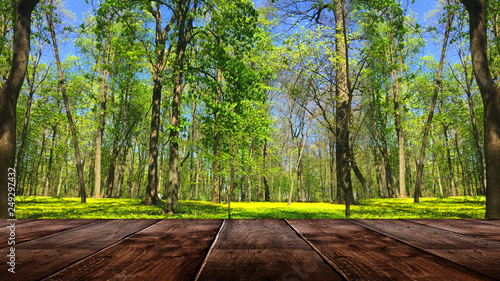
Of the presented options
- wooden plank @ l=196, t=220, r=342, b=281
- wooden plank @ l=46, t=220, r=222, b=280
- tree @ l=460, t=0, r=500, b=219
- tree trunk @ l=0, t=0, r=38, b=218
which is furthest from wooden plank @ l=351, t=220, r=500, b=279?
tree trunk @ l=0, t=0, r=38, b=218

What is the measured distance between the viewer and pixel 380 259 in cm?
108

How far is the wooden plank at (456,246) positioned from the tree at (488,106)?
5751 mm

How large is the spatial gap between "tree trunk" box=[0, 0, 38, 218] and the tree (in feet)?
34.5

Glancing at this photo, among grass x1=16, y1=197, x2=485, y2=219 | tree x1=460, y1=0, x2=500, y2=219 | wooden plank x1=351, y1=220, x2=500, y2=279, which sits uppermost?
tree x1=460, y1=0, x2=500, y2=219

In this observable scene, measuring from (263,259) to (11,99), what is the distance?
7427 millimetres

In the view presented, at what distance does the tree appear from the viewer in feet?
19.0

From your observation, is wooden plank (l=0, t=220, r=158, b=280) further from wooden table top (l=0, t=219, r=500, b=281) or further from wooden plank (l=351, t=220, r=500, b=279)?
wooden plank (l=351, t=220, r=500, b=279)

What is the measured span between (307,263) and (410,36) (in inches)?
1061

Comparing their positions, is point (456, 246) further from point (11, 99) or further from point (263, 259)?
point (11, 99)

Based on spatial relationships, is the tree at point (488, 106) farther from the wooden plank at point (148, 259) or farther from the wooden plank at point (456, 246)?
the wooden plank at point (148, 259)

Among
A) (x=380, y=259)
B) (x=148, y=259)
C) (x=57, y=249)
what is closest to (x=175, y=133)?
(x=57, y=249)

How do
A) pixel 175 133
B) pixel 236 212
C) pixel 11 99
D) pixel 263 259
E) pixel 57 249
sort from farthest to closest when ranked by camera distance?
pixel 236 212
pixel 175 133
pixel 11 99
pixel 57 249
pixel 263 259

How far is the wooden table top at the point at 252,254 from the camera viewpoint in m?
0.90

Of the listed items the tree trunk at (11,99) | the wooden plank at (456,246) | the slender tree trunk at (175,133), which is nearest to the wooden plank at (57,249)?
the wooden plank at (456,246)
